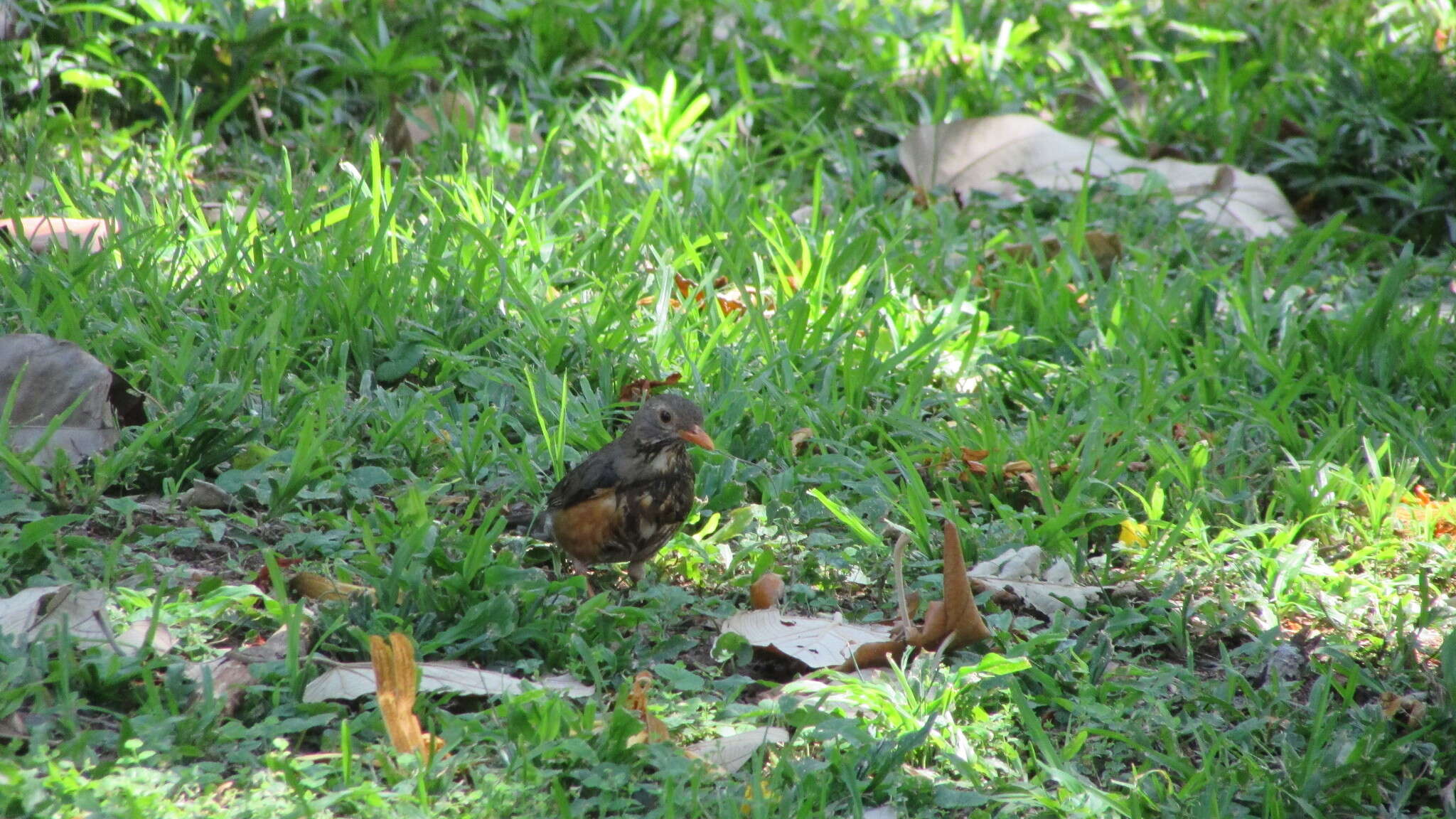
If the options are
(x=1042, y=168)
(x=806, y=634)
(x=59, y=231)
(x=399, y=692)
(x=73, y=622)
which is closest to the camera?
(x=399, y=692)

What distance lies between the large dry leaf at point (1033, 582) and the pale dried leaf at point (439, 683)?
123 centimetres

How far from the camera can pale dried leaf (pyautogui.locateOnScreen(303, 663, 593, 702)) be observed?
3.02 metres

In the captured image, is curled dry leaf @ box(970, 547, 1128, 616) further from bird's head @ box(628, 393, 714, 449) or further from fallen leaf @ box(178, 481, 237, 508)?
fallen leaf @ box(178, 481, 237, 508)

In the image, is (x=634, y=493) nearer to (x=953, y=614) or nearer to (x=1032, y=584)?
(x=953, y=614)

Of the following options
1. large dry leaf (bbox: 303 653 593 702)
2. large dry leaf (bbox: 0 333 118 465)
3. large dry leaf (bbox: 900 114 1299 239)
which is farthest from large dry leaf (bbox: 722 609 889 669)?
large dry leaf (bbox: 900 114 1299 239)

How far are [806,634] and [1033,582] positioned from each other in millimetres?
737

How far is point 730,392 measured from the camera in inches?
180

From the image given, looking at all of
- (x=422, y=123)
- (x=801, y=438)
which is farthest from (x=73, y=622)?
(x=422, y=123)

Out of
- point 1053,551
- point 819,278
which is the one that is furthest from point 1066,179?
point 1053,551

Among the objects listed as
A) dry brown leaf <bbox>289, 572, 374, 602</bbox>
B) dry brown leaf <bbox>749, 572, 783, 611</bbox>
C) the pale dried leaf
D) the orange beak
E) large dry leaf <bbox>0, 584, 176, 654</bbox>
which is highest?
the orange beak

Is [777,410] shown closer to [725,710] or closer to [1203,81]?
[725,710]

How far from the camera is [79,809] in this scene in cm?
248

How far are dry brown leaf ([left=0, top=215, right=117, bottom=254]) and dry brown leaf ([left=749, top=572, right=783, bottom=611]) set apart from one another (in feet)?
8.71

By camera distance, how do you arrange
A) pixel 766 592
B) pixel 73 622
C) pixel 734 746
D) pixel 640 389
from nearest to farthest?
pixel 734 746 → pixel 73 622 → pixel 766 592 → pixel 640 389
